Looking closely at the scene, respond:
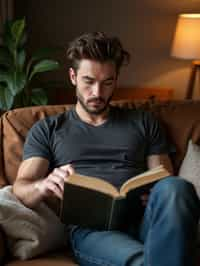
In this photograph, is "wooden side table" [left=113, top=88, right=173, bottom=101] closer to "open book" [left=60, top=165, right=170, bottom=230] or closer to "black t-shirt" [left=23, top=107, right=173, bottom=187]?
"black t-shirt" [left=23, top=107, right=173, bottom=187]

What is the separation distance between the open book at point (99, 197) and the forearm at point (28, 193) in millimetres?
151

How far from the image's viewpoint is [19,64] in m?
2.50

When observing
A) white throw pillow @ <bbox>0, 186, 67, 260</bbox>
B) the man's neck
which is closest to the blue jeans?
white throw pillow @ <bbox>0, 186, 67, 260</bbox>

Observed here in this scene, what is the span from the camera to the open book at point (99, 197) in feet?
4.60

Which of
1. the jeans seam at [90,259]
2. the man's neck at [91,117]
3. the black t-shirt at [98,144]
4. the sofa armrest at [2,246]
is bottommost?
the jeans seam at [90,259]

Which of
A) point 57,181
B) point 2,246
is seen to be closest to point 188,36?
point 57,181

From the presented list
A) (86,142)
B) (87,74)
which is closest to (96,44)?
(87,74)

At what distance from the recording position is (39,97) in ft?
8.24

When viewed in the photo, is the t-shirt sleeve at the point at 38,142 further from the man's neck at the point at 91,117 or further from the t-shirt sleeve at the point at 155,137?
Answer: the t-shirt sleeve at the point at 155,137

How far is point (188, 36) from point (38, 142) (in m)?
1.34

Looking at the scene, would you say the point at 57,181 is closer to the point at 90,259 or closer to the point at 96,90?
the point at 90,259

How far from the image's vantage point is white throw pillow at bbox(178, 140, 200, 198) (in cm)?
188

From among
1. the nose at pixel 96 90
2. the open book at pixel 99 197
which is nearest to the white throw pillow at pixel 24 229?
the open book at pixel 99 197

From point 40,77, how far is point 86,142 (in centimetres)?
125
